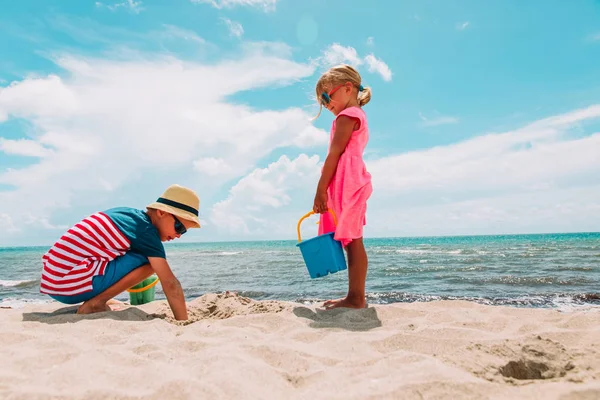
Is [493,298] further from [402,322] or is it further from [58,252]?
[58,252]

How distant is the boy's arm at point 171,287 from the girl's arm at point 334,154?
4.01 ft

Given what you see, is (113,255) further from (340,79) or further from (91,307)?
(340,79)

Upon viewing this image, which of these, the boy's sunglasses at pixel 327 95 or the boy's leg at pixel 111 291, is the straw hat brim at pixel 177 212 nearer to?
the boy's leg at pixel 111 291

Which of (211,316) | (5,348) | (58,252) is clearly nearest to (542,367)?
(211,316)

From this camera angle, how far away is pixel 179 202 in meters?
3.13

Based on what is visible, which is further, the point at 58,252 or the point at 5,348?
the point at 58,252

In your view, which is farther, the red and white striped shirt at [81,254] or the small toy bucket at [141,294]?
the small toy bucket at [141,294]

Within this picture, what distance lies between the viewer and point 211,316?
3.17m

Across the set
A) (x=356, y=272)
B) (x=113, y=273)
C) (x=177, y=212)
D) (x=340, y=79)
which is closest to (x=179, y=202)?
(x=177, y=212)

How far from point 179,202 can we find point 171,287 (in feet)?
2.11

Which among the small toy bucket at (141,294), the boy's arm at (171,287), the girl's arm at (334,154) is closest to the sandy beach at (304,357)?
the boy's arm at (171,287)

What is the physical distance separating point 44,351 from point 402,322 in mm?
2047

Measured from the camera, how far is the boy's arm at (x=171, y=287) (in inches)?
115

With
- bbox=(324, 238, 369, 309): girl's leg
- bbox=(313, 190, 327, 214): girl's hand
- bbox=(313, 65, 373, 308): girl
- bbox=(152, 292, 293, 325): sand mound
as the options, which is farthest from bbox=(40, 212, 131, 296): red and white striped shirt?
bbox=(324, 238, 369, 309): girl's leg
